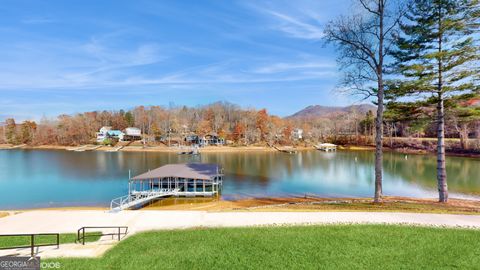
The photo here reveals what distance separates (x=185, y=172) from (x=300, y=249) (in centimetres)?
1943

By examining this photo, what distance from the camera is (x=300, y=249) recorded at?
27.2 feet

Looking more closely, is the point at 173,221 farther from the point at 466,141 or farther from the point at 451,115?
the point at 466,141

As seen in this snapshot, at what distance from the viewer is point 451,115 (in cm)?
1500

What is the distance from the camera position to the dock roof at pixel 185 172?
81.5ft

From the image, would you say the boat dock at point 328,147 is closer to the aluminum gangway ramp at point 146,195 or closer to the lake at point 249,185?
the lake at point 249,185

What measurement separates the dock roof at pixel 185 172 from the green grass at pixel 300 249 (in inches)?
572

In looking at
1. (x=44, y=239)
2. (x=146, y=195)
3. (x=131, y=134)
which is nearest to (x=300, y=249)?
(x=44, y=239)

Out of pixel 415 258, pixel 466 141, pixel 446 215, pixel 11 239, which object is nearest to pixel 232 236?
pixel 415 258

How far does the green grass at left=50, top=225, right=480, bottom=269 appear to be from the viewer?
7320 mm

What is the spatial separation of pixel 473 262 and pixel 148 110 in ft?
386

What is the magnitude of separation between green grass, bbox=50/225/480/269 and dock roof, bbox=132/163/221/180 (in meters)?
14.5

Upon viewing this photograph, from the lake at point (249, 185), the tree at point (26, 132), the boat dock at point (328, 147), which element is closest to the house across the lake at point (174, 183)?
the lake at point (249, 185)

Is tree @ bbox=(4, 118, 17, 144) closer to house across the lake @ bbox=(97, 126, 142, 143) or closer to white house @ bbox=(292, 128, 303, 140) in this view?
house across the lake @ bbox=(97, 126, 142, 143)

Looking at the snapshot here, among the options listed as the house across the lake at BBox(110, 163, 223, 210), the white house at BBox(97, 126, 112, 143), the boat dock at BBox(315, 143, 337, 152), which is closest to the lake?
the house across the lake at BBox(110, 163, 223, 210)
